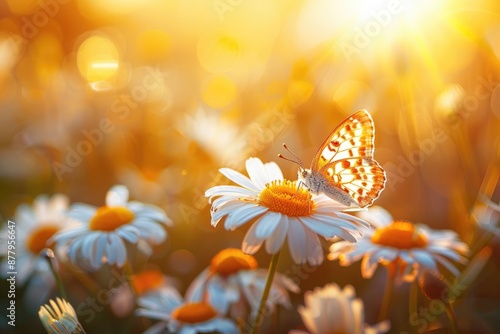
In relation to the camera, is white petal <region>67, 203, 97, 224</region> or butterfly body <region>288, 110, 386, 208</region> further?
white petal <region>67, 203, 97, 224</region>

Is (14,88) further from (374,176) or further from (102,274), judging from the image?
(374,176)

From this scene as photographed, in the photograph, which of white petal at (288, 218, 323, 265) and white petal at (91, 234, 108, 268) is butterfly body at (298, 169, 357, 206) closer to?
white petal at (288, 218, 323, 265)

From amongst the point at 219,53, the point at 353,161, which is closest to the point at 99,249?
the point at 353,161

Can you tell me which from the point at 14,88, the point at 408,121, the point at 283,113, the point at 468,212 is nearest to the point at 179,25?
the point at 14,88

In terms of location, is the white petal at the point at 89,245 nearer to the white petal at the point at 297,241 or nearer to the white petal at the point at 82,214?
the white petal at the point at 82,214

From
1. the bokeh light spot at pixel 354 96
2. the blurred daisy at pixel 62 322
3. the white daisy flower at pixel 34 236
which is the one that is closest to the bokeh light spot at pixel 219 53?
the bokeh light spot at pixel 354 96

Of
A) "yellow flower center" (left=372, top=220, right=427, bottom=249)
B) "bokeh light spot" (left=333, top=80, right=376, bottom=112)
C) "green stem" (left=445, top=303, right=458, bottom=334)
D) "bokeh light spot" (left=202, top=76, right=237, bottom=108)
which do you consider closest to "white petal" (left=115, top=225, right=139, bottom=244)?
"yellow flower center" (left=372, top=220, right=427, bottom=249)
